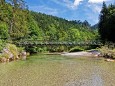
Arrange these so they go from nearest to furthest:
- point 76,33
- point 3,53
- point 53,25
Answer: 1. point 3,53
2. point 53,25
3. point 76,33

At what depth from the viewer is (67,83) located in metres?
23.3

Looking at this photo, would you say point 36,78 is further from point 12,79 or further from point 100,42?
point 100,42

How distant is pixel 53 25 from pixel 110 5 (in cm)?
7695

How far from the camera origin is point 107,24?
8788 cm

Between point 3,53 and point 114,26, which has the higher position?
point 114,26

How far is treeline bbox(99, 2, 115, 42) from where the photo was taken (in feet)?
284

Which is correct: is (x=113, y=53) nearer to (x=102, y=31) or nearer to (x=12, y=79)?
(x=12, y=79)

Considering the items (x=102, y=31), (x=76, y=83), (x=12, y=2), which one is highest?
(x=12, y=2)

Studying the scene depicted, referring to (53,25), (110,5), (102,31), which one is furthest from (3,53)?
(53,25)

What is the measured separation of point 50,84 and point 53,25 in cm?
15285

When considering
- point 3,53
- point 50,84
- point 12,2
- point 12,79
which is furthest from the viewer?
point 12,2

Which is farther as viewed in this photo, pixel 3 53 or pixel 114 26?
pixel 114 26

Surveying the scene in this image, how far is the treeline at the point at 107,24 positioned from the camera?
86562mm

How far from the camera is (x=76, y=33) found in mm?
197375
